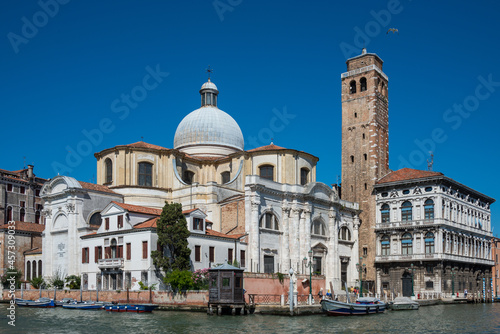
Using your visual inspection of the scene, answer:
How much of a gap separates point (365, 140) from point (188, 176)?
56.4 feet

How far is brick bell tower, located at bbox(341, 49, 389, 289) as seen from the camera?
2251 inches

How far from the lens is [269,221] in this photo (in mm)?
48344

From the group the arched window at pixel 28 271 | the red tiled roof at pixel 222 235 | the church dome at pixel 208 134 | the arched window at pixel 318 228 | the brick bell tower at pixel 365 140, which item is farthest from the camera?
the brick bell tower at pixel 365 140

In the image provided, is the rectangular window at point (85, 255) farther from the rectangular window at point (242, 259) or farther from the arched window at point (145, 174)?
the rectangular window at point (242, 259)

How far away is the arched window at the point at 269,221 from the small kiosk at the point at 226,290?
13618mm

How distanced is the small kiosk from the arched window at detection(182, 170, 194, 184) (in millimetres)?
20242

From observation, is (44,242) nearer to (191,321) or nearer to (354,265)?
(191,321)

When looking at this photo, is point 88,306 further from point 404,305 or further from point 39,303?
point 404,305

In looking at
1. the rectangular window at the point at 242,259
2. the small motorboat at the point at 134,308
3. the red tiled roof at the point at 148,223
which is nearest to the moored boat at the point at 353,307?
the small motorboat at the point at 134,308

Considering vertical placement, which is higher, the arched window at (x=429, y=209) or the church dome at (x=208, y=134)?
the church dome at (x=208, y=134)

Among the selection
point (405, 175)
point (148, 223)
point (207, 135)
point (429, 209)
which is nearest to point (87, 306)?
point (148, 223)

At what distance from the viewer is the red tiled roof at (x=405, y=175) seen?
54753mm

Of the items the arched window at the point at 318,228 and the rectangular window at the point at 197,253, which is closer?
the rectangular window at the point at 197,253

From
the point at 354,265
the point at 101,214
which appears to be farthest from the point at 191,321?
the point at 354,265
